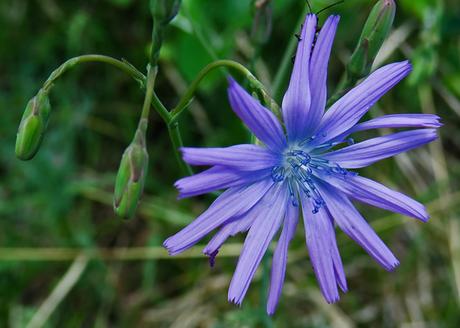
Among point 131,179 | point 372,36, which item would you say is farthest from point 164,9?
point 372,36

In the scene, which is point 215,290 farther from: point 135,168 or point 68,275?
point 135,168

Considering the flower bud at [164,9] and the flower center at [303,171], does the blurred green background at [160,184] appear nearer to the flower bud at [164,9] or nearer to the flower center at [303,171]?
the flower center at [303,171]

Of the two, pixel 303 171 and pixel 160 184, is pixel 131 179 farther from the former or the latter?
pixel 160 184

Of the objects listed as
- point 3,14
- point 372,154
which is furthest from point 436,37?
point 3,14

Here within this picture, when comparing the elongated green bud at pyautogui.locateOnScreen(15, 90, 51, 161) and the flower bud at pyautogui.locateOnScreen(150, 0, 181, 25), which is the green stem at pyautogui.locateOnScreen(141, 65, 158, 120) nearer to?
the flower bud at pyautogui.locateOnScreen(150, 0, 181, 25)

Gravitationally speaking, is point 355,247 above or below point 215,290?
above

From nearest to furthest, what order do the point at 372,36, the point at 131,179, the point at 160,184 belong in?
1. the point at 131,179
2. the point at 372,36
3. the point at 160,184

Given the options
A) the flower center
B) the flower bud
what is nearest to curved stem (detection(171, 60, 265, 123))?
the flower bud
